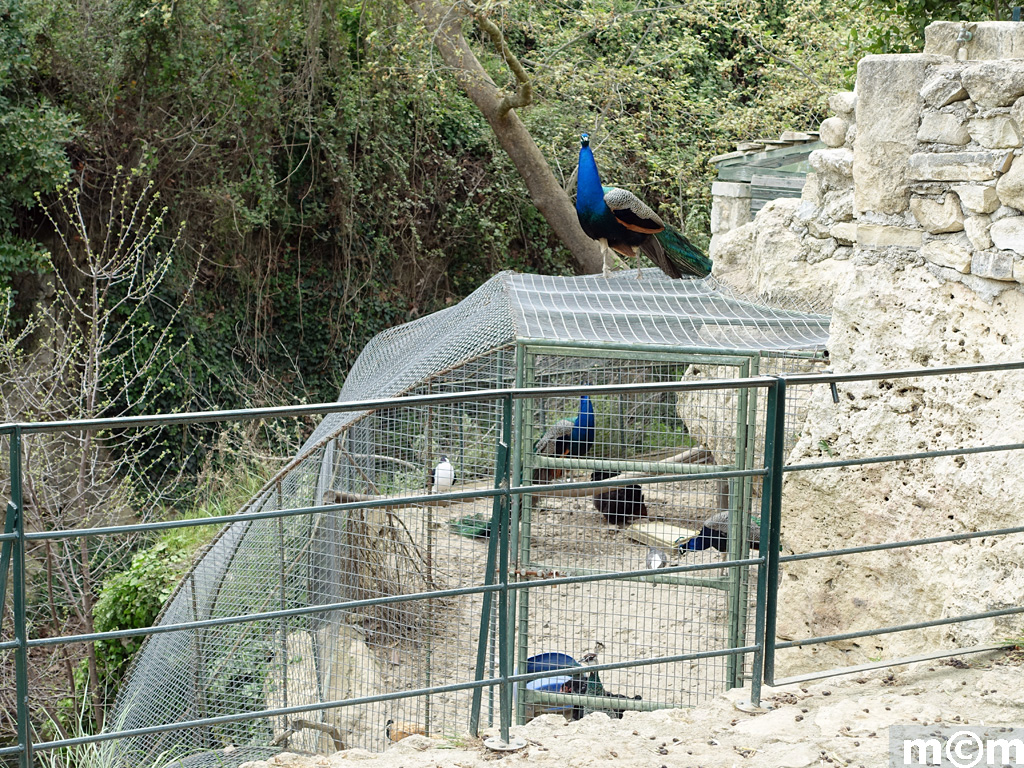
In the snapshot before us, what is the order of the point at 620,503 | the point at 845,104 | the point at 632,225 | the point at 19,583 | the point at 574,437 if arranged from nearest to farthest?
the point at 19,583 → the point at 845,104 → the point at 620,503 → the point at 574,437 → the point at 632,225

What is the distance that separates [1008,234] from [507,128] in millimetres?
7206

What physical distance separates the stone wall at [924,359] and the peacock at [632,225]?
2376mm

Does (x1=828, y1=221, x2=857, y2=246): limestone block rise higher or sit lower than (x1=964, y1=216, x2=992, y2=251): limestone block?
higher

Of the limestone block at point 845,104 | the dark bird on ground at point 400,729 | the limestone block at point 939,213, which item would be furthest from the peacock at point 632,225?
the dark bird on ground at point 400,729

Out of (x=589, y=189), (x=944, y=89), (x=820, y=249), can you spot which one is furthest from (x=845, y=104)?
(x=589, y=189)

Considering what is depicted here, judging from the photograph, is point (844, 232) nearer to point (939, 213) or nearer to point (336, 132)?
point (939, 213)

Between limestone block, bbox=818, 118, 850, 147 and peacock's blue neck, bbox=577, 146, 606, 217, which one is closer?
limestone block, bbox=818, 118, 850, 147

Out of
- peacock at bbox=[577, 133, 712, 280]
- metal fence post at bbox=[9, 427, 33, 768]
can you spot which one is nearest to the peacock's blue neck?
peacock at bbox=[577, 133, 712, 280]

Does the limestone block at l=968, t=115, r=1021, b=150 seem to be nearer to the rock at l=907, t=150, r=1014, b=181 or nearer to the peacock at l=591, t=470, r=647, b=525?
the rock at l=907, t=150, r=1014, b=181

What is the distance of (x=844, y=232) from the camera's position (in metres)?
5.22

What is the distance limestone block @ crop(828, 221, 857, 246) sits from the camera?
205 inches

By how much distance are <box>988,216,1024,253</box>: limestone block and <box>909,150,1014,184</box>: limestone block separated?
16 centimetres

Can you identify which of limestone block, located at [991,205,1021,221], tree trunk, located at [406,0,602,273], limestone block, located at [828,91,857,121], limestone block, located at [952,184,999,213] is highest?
tree trunk, located at [406,0,602,273]

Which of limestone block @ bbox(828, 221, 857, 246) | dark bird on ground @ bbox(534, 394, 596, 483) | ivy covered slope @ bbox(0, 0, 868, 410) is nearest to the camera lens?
dark bird on ground @ bbox(534, 394, 596, 483)
